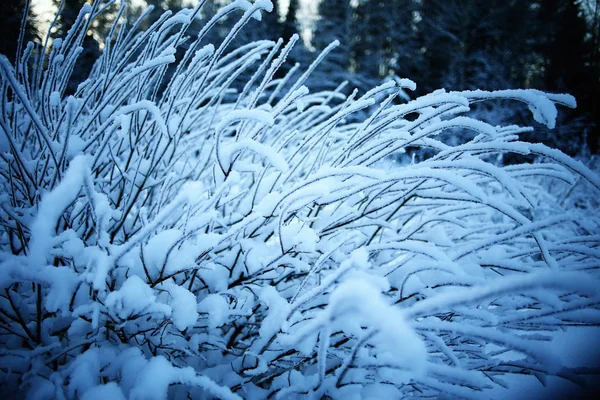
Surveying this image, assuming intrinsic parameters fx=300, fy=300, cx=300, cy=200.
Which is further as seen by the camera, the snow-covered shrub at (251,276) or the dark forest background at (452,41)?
the dark forest background at (452,41)

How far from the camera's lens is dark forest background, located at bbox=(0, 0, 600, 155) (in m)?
9.43

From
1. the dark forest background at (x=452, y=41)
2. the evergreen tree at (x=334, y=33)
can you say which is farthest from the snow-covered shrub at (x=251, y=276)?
the evergreen tree at (x=334, y=33)

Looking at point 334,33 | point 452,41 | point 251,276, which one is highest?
point 452,41

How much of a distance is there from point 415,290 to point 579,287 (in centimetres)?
36

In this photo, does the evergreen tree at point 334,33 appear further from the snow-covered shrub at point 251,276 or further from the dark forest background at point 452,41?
the snow-covered shrub at point 251,276

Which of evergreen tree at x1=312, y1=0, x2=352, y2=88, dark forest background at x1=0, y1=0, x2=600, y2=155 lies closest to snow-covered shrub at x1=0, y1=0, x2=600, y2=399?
dark forest background at x1=0, y1=0, x2=600, y2=155

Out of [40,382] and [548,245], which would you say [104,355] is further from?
[548,245]

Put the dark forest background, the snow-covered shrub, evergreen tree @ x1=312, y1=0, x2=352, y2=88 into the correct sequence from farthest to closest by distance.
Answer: evergreen tree @ x1=312, y1=0, x2=352, y2=88 → the dark forest background → the snow-covered shrub

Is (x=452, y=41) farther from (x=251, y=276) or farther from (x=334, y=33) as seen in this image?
(x=251, y=276)

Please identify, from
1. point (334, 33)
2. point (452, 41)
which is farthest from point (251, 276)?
point (452, 41)

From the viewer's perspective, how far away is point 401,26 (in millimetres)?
11125

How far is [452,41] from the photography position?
1088cm

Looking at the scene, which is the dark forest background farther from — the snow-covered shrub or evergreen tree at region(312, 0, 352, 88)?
the snow-covered shrub

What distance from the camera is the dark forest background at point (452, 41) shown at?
30.9ft
